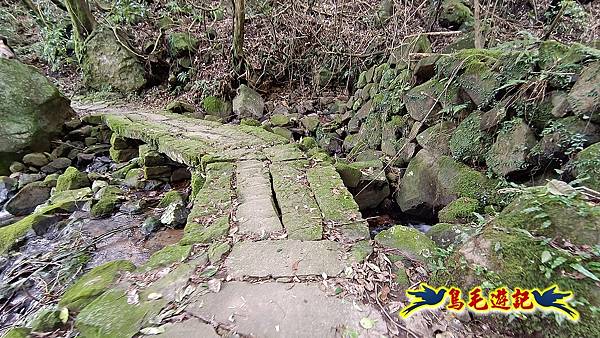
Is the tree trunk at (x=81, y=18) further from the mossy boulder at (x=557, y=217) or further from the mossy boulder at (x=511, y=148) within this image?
the mossy boulder at (x=557, y=217)

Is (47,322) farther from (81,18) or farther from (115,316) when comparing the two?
(81,18)

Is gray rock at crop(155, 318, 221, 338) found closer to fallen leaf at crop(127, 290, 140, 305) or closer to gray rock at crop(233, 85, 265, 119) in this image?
fallen leaf at crop(127, 290, 140, 305)

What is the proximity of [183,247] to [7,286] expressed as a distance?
186cm

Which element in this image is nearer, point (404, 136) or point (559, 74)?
point (559, 74)

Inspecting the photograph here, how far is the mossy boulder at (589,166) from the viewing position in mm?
2328

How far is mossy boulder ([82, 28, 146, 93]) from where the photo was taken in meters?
8.40

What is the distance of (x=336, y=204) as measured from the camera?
2768 millimetres

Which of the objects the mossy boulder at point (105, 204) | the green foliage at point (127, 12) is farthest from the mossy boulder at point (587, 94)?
the green foliage at point (127, 12)

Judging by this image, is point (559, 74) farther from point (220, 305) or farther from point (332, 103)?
point (332, 103)

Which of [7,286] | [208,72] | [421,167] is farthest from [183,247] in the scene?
[208,72]

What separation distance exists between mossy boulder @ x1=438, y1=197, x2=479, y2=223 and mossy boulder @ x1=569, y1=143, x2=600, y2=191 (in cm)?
88

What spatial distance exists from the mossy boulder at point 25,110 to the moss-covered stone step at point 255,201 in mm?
4617

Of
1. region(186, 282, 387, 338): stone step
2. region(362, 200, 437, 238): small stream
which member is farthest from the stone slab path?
region(362, 200, 437, 238): small stream

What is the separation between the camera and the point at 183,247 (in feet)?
7.56
